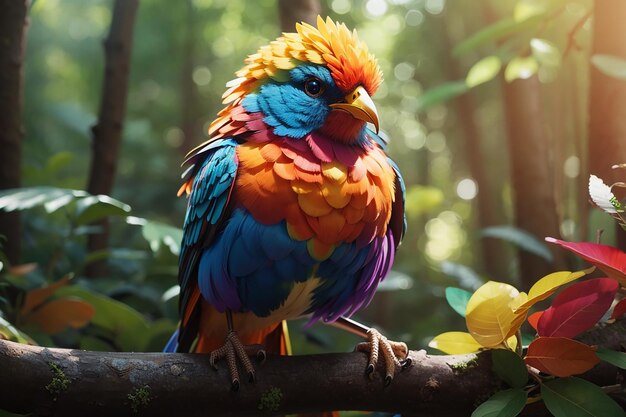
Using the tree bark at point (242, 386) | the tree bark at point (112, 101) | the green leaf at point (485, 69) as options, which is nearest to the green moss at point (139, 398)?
the tree bark at point (242, 386)

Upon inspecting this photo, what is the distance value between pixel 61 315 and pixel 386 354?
1331mm

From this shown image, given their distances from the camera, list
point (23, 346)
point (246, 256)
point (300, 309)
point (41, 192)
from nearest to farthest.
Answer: point (23, 346)
point (246, 256)
point (300, 309)
point (41, 192)

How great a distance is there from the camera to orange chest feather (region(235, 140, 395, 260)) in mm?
1722

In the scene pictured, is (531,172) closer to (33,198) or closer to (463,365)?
(463,365)

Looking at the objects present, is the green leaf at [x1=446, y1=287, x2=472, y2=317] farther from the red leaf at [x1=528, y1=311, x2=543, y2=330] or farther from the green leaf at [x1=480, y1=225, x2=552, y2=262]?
the green leaf at [x1=480, y1=225, x2=552, y2=262]

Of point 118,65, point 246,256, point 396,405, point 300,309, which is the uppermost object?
point 118,65

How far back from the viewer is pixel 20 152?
2.75 meters

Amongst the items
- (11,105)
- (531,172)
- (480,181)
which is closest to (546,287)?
(531,172)

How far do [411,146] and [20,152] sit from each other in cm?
650

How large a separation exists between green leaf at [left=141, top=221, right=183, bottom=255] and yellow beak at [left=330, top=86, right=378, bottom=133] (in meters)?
0.96

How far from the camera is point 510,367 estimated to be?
1.60 m

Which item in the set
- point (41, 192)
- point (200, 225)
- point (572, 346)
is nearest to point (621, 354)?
point (572, 346)

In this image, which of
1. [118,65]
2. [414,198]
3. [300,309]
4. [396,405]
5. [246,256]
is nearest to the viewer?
[396,405]

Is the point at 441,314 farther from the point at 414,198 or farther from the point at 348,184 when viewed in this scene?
the point at 348,184
